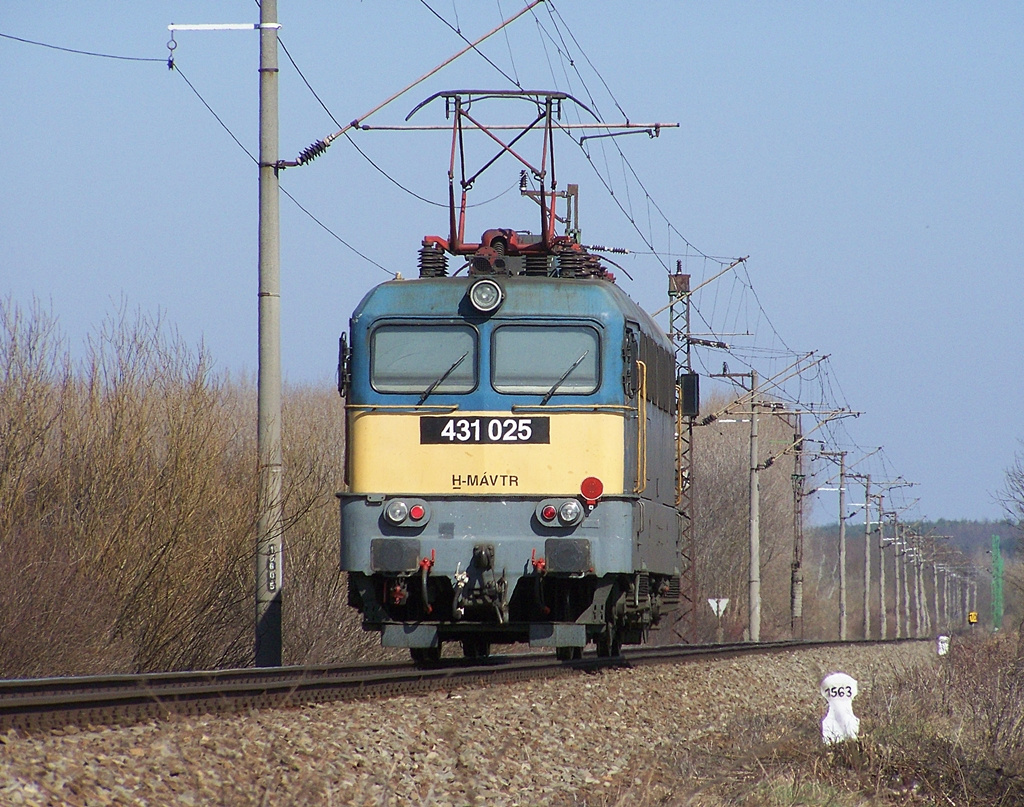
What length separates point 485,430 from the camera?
1202 centimetres

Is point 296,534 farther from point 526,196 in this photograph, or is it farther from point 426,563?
point 426,563

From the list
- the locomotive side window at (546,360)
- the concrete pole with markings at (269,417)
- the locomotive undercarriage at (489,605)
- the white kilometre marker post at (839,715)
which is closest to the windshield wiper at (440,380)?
the locomotive side window at (546,360)

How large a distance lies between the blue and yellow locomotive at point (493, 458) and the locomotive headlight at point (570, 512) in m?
0.01

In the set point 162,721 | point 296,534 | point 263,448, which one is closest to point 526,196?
point 296,534

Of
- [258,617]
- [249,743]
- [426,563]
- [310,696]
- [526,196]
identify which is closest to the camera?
[249,743]

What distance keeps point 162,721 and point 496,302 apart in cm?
542

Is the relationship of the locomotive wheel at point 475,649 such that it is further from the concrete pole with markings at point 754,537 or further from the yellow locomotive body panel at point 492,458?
the concrete pole with markings at point 754,537

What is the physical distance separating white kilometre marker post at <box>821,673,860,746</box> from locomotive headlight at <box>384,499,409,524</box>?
3736 millimetres

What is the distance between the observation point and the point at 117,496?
14.6 m

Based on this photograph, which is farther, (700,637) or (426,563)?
(700,637)

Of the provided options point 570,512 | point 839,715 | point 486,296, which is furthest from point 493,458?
point 839,715

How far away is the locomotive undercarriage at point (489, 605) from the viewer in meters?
11.7

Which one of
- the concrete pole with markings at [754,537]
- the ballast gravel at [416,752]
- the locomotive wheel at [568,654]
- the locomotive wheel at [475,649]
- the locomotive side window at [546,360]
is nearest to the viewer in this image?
the ballast gravel at [416,752]

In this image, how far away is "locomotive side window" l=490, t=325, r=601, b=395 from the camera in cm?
1213
